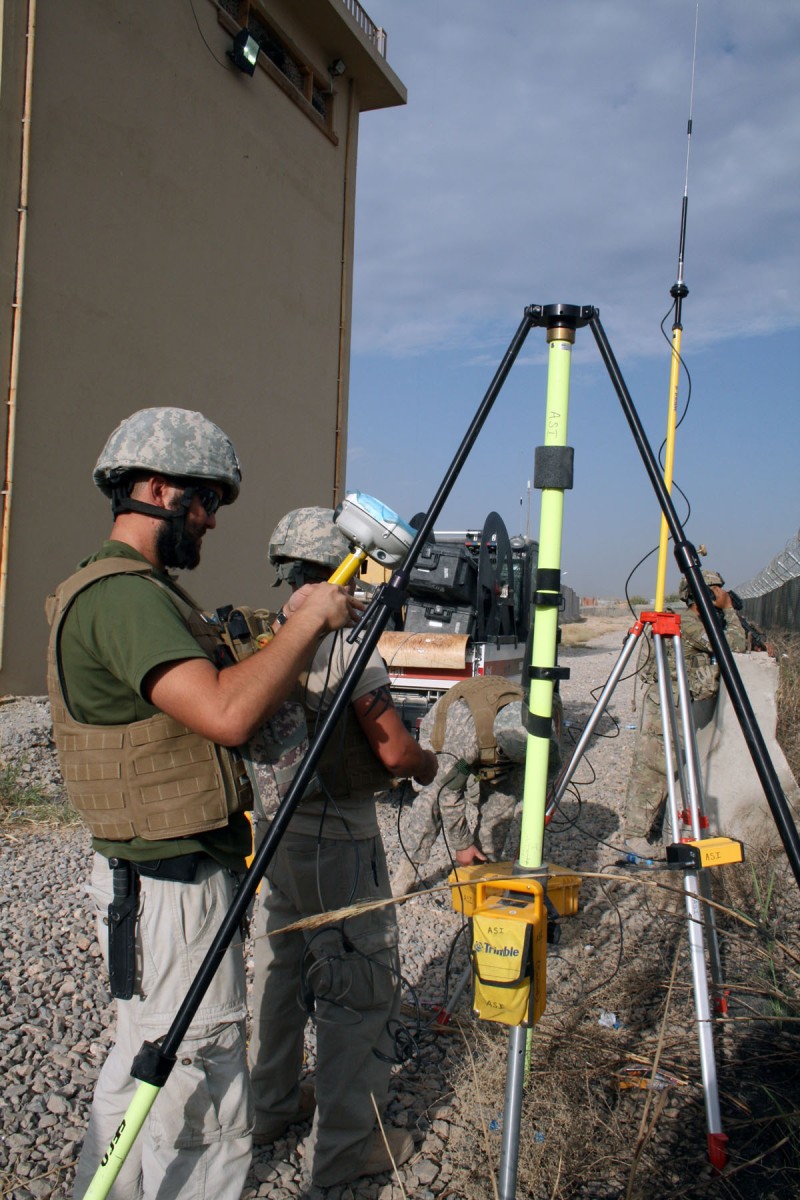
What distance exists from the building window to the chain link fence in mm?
8264

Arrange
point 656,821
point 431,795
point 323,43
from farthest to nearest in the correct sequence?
point 323,43 → point 656,821 → point 431,795

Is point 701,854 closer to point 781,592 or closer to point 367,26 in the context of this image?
point 781,592

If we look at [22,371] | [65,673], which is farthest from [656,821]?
[22,371]

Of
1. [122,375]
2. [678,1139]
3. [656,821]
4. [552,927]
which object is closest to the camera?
[552,927]

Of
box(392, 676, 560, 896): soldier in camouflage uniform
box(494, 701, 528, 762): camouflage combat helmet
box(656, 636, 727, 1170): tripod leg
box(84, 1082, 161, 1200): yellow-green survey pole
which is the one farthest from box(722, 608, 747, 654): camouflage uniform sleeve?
box(84, 1082, 161, 1200): yellow-green survey pole

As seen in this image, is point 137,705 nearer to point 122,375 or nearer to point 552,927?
point 552,927

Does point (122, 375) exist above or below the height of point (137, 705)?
above

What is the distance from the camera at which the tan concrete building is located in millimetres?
7156

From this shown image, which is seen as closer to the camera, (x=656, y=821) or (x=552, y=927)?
(x=552, y=927)

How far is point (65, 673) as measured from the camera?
1.76 meters

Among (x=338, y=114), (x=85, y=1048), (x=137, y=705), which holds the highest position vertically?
(x=338, y=114)

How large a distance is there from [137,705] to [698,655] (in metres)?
4.86

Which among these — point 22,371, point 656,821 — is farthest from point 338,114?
point 656,821

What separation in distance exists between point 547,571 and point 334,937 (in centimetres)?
122
